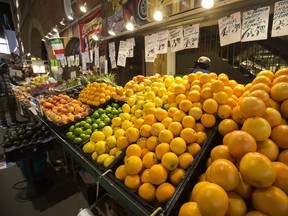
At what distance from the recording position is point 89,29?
Answer: 634cm

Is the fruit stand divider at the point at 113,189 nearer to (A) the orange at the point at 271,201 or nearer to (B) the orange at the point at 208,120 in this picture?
(A) the orange at the point at 271,201

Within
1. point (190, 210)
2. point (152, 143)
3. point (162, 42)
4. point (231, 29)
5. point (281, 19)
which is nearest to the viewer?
point (190, 210)

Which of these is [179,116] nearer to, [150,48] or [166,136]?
[166,136]

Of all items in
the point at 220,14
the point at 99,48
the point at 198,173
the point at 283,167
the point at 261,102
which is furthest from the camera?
the point at 99,48

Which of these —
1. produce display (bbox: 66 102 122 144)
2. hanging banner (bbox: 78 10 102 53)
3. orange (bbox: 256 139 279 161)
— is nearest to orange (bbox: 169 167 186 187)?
orange (bbox: 256 139 279 161)

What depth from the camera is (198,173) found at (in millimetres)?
1070

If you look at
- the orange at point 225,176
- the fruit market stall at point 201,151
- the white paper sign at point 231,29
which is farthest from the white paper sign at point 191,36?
the orange at point 225,176

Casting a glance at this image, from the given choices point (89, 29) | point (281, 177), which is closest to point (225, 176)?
point (281, 177)

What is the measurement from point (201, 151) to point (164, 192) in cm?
33

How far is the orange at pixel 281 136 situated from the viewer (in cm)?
88

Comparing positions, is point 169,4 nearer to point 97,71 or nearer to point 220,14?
point 220,14

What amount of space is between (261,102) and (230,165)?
385 mm

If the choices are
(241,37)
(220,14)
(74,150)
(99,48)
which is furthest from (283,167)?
(99,48)

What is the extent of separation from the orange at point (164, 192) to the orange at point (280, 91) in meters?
0.79
